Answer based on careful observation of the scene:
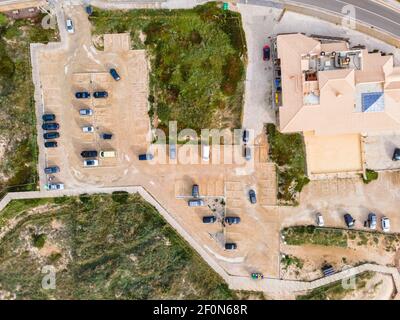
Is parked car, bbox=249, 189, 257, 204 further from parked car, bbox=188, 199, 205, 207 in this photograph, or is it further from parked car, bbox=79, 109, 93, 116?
parked car, bbox=79, 109, 93, 116

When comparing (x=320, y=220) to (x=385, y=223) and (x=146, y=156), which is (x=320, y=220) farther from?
(x=146, y=156)

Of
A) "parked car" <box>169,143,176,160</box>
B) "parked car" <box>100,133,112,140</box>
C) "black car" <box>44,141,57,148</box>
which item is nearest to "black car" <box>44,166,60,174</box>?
"black car" <box>44,141,57,148</box>

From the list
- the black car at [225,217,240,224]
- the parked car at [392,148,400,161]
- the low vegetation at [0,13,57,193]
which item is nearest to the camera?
the parked car at [392,148,400,161]

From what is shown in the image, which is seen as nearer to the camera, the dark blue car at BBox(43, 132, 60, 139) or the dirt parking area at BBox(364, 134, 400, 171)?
the dirt parking area at BBox(364, 134, 400, 171)

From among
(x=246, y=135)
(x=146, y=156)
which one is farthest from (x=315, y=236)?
(x=146, y=156)

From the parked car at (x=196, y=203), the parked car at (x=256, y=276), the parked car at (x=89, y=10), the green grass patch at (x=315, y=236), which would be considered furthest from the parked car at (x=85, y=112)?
the parked car at (x=256, y=276)
